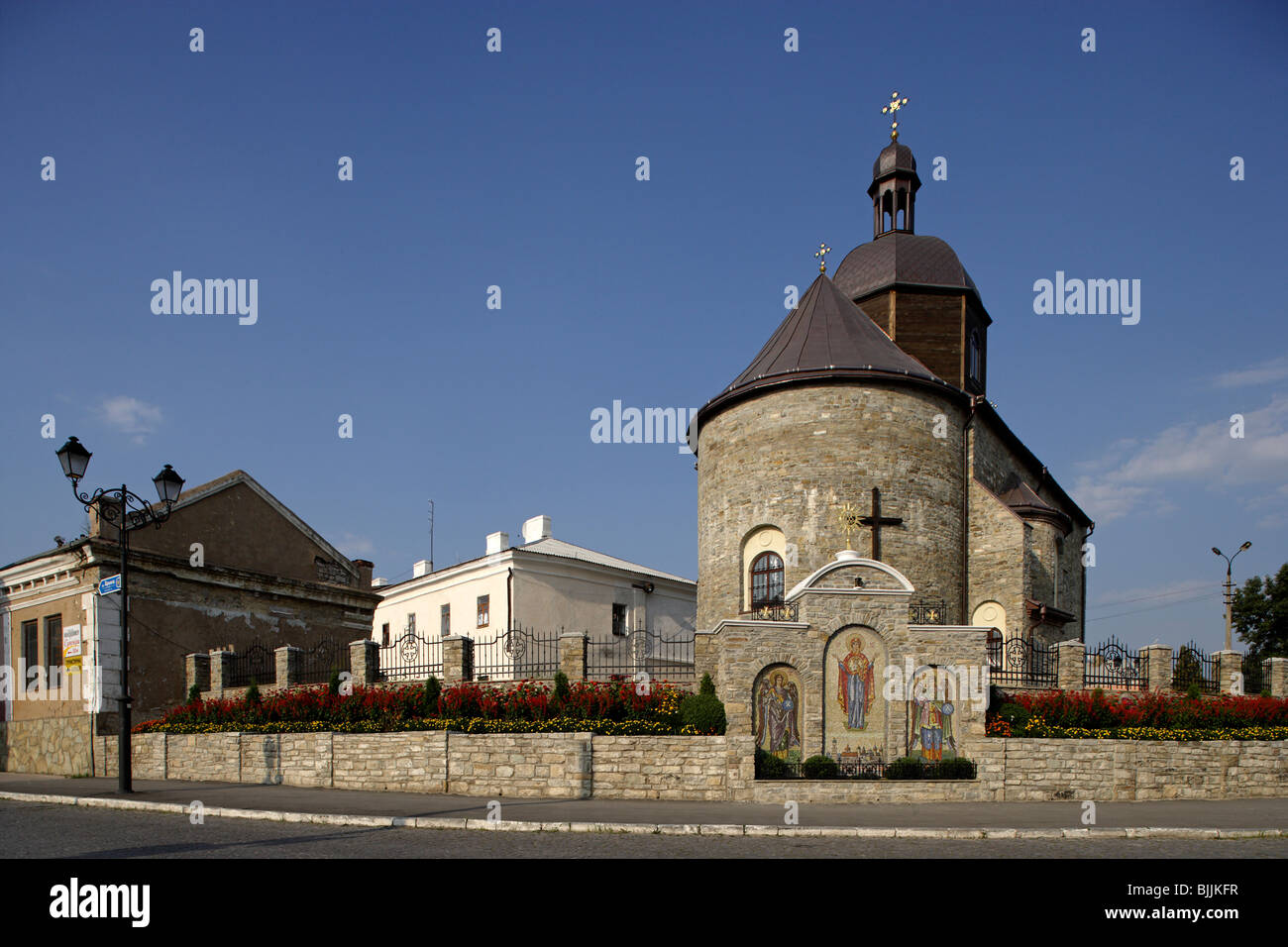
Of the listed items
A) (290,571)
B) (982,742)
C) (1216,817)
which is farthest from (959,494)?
(290,571)

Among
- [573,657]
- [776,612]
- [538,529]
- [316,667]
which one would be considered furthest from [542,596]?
[573,657]

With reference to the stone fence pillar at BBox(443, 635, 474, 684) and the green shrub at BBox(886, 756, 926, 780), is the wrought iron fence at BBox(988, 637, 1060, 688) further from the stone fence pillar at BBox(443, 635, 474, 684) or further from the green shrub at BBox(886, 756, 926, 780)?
the stone fence pillar at BBox(443, 635, 474, 684)

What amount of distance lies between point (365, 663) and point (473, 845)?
956 centimetres

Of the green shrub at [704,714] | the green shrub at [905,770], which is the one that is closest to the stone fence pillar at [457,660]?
the green shrub at [704,714]

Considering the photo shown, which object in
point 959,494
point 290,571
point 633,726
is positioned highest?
point 959,494

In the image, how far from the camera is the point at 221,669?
22.0 m

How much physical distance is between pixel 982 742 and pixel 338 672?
501 inches

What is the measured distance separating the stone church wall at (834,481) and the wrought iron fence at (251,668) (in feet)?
35.0

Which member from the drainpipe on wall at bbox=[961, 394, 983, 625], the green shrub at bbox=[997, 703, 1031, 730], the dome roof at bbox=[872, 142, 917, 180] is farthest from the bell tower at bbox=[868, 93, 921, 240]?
the green shrub at bbox=[997, 703, 1031, 730]

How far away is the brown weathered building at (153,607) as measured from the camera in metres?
22.8

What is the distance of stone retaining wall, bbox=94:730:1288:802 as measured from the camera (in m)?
16.2

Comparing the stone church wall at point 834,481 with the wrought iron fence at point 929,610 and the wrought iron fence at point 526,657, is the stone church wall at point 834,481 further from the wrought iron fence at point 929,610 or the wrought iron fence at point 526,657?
the wrought iron fence at point 526,657

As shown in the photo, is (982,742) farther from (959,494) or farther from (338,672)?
(338,672)
